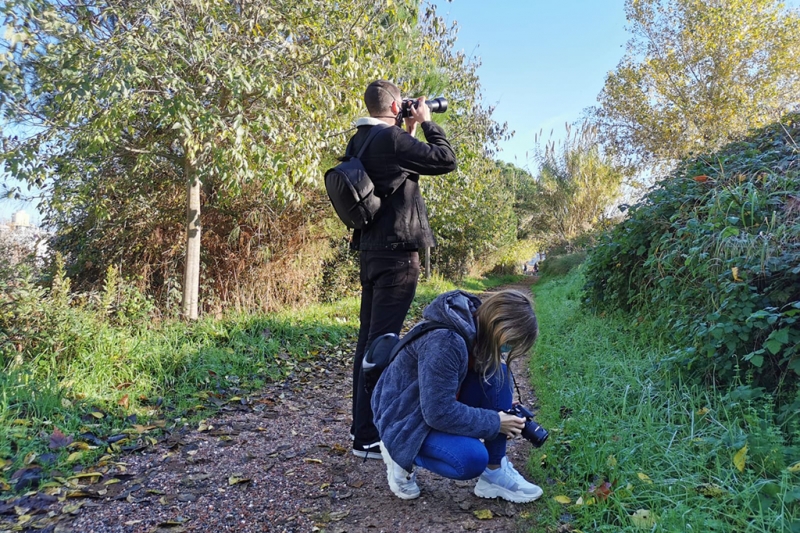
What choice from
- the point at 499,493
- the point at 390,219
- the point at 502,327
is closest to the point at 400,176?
the point at 390,219

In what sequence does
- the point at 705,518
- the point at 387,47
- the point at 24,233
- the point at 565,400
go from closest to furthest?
the point at 705,518
the point at 565,400
the point at 387,47
the point at 24,233

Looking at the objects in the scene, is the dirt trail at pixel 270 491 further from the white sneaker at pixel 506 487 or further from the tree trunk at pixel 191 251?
the tree trunk at pixel 191 251

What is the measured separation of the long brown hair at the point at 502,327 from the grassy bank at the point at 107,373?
7.55 ft

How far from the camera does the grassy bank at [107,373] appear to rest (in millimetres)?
2902

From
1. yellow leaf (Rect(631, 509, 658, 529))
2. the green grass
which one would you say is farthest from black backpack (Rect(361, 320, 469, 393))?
yellow leaf (Rect(631, 509, 658, 529))

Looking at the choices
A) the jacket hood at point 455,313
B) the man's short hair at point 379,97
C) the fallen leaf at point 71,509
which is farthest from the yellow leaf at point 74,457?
the man's short hair at point 379,97

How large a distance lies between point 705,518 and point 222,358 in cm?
388

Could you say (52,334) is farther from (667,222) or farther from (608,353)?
(667,222)

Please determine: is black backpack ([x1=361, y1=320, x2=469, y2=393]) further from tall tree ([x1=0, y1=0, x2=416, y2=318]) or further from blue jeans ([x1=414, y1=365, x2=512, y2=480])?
tall tree ([x1=0, y1=0, x2=416, y2=318])

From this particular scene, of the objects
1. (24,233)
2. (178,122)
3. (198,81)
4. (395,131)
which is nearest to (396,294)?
(395,131)

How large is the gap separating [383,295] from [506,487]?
1147mm

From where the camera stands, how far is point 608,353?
13.5 ft

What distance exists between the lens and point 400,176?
2.70 meters

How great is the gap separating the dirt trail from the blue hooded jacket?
364 millimetres
